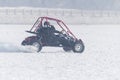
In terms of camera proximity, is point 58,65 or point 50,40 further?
point 50,40

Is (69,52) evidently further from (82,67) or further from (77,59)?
(82,67)

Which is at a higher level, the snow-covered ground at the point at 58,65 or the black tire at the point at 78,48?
the black tire at the point at 78,48

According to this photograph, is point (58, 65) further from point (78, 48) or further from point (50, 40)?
point (50, 40)

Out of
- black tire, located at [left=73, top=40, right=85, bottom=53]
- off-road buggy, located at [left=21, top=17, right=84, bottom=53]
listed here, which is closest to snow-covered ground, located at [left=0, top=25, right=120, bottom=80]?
black tire, located at [left=73, top=40, right=85, bottom=53]

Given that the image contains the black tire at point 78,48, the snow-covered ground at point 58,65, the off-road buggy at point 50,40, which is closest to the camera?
the snow-covered ground at point 58,65

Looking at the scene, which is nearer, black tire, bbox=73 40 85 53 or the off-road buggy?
the off-road buggy

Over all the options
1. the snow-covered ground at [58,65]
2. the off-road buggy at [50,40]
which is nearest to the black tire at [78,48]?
the off-road buggy at [50,40]

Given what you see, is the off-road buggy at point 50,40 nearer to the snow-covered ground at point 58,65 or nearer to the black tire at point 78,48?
the black tire at point 78,48

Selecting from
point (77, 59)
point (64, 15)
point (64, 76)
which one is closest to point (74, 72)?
point (64, 76)

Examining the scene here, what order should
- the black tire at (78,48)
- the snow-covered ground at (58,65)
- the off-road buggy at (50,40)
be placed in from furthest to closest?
the black tire at (78,48), the off-road buggy at (50,40), the snow-covered ground at (58,65)

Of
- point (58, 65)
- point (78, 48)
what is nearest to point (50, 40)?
point (78, 48)

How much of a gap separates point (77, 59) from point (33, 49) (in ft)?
10.7

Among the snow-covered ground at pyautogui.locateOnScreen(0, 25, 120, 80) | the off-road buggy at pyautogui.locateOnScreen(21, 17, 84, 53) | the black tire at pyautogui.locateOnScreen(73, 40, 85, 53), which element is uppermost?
the off-road buggy at pyautogui.locateOnScreen(21, 17, 84, 53)

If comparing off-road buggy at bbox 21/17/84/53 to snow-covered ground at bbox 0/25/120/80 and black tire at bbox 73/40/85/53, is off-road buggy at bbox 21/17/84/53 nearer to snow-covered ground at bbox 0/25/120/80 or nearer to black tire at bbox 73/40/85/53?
black tire at bbox 73/40/85/53
